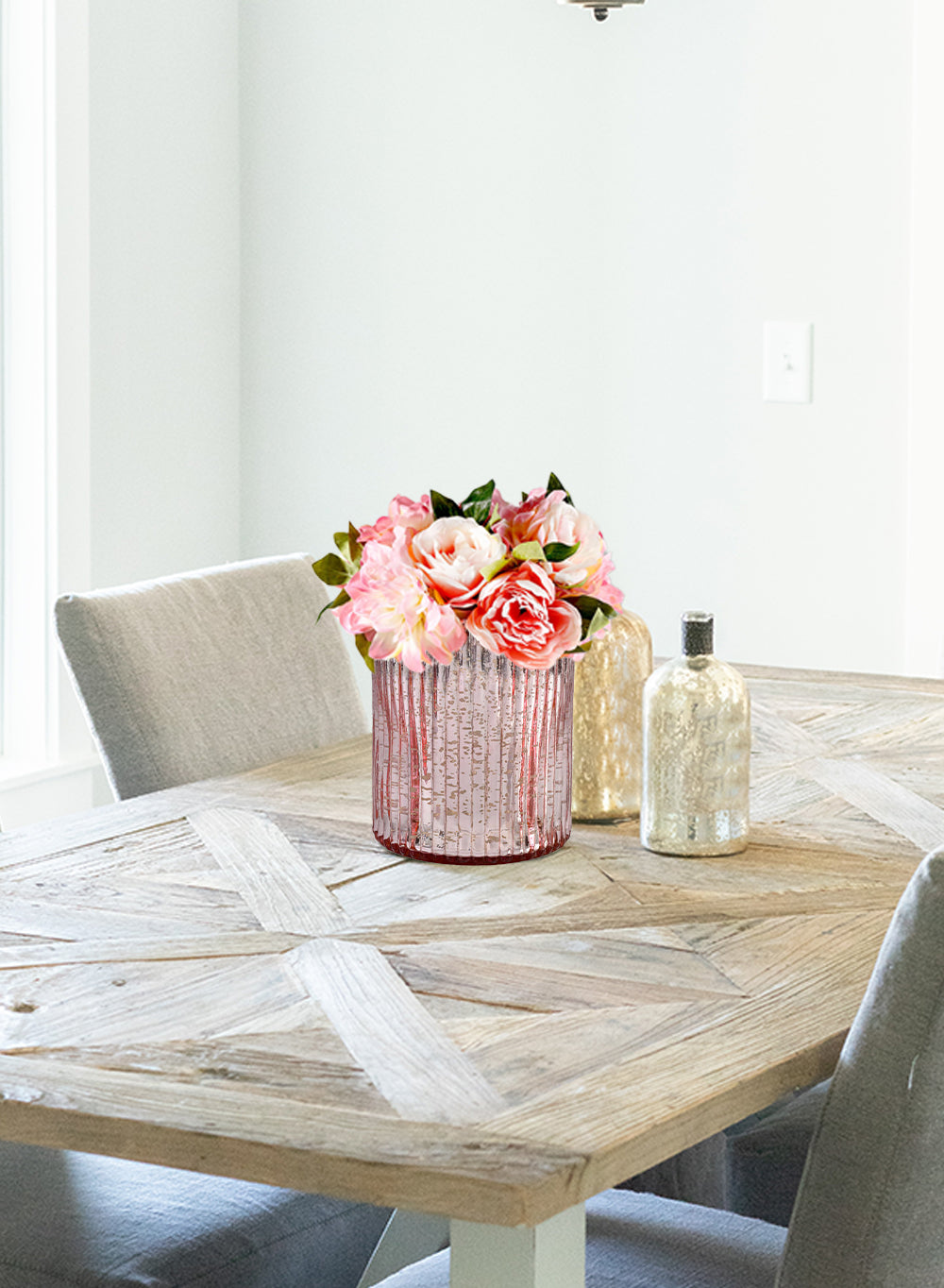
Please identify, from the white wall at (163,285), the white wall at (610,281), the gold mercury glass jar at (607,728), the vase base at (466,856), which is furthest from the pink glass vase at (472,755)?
the white wall at (163,285)

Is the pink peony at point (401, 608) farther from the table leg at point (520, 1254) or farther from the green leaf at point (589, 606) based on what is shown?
the table leg at point (520, 1254)

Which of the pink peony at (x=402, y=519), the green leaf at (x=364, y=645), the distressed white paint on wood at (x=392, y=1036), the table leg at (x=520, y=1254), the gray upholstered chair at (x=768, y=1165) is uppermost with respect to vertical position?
the pink peony at (x=402, y=519)

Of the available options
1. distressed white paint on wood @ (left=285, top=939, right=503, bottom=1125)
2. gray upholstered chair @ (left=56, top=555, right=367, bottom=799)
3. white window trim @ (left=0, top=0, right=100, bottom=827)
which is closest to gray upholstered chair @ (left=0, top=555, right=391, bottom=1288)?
gray upholstered chair @ (left=56, top=555, right=367, bottom=799)

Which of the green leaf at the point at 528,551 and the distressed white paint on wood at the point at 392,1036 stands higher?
the green leaf at the point at 528,551

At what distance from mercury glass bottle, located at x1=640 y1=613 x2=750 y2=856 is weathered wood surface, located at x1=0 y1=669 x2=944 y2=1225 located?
0.10ft

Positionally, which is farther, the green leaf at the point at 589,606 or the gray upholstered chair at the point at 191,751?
the green leaf at the point at 589,606

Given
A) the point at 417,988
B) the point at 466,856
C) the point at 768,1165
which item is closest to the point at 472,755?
the point at 466,856

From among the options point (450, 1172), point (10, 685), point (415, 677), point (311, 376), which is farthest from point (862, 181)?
point (450, 1172)

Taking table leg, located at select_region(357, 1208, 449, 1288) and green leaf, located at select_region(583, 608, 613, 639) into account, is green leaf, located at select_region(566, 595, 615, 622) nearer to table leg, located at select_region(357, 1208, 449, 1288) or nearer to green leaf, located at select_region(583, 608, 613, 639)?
green leaf, located at select_region(583, 608, 613, 639)

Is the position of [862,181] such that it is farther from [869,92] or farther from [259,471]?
[259,471]

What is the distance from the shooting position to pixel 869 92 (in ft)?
9.69

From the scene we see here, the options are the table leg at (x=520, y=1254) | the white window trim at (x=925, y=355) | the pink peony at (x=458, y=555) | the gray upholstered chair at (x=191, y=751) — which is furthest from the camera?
the white window trim at (x=925, y=355)

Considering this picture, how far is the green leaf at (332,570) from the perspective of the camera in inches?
56.2

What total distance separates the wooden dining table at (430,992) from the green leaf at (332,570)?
0.22 m
